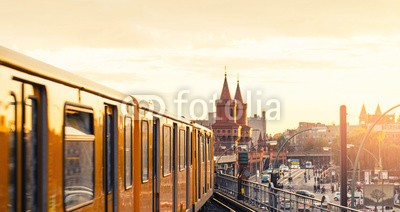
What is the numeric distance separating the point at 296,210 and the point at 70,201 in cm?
1625

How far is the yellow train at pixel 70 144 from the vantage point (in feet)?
20.0

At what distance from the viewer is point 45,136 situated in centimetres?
685

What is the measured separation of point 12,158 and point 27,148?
0.41 m

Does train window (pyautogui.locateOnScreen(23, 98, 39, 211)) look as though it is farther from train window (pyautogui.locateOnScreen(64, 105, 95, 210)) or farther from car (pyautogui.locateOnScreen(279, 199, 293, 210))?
car (pyautogui.locateOnScreen(279, 199, 293, 210))

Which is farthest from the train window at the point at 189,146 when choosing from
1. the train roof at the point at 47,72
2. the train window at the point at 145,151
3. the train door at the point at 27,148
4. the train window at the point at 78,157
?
the train door at the point at 27,148

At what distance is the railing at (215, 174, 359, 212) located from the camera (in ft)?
70.2

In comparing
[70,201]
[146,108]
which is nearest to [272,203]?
[146,108]

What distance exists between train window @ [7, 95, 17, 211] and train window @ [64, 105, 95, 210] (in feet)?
4.70

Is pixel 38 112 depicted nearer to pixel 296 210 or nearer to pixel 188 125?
pixel 188 125

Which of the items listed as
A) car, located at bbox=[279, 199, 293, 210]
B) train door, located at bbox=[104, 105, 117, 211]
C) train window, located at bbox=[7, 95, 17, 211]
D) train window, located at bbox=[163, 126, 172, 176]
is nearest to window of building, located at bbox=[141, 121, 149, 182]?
train window, located at bbox=[163, 126, 172, 176]

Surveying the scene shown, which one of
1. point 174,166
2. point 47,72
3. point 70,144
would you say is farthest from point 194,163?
point 47,72

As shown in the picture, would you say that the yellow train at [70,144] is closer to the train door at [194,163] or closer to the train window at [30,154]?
the train window at [30,154]

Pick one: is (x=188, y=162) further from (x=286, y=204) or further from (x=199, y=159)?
(x=286, y=204)

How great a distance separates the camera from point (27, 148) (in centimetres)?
645
